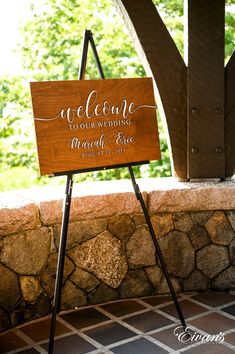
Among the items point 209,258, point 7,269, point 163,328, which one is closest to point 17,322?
point 7,269

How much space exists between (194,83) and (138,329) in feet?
4.72

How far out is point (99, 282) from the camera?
289cm

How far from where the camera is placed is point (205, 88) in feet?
9.70

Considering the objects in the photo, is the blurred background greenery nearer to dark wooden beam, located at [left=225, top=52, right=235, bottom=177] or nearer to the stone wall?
dark wooden beam, located at [left=225, top=52, right=235, bottom=177]

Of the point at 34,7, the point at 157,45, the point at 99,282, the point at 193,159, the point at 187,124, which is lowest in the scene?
the point at 99,282

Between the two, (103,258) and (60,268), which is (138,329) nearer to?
(103,258)

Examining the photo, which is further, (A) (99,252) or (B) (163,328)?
(A) (99,252)

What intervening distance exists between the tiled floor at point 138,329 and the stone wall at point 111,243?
10cm

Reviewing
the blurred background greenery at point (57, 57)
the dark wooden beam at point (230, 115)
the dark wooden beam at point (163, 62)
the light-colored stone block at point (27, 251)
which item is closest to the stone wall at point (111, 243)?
the light-colored stone block at point (27, 251)

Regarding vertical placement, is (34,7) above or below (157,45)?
Answer: above

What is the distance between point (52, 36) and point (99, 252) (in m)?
4.11

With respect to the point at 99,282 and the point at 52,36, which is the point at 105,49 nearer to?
the point at 52,36

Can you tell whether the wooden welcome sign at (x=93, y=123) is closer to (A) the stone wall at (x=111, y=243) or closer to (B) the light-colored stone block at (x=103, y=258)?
(A) the stone wall at (x=111, y=243)

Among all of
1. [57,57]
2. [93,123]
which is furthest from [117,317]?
[57,57]
